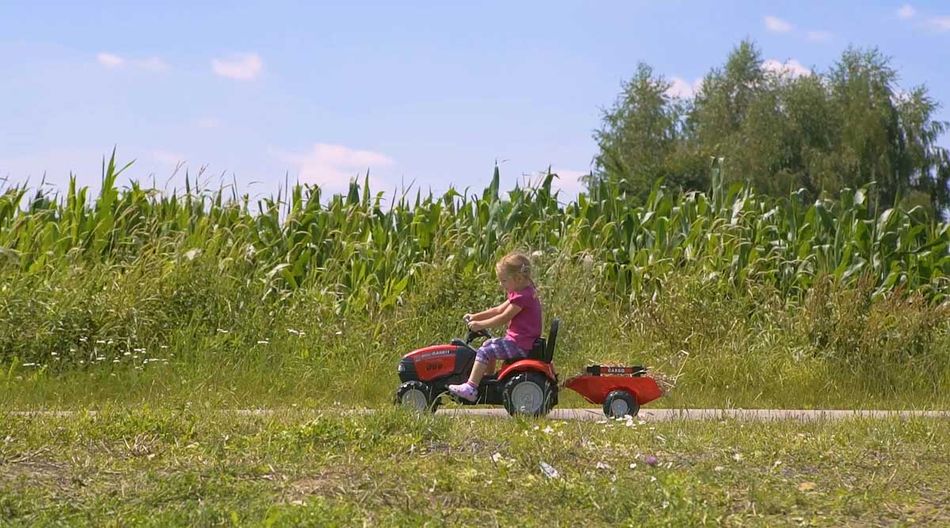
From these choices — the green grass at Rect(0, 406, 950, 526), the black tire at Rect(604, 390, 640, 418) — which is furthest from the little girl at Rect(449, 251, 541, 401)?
the green grass at Rect(0, 406, 950, 526)

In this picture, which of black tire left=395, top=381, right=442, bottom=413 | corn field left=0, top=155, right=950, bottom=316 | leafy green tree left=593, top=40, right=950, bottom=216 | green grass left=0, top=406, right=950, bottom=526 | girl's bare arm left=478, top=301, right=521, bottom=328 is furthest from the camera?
leafy green tree left=593, top=40, right=950, bottom=216

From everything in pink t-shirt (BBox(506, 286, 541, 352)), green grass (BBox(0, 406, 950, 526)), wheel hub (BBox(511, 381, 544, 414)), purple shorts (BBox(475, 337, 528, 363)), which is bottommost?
green grass (BBox(0, 406, 950, 526))

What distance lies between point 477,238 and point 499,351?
5780 millimetres

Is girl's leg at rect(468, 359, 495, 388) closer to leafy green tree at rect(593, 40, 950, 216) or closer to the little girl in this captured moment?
the little girl

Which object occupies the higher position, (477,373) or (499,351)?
(499,351)

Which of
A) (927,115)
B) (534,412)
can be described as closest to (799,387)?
(534,412)

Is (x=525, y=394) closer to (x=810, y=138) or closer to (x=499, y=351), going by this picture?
(x=499, y=351)

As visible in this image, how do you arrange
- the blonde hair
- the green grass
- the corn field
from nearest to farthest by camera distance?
the green grass < the blonde hair < the corn field

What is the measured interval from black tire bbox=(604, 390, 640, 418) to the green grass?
44.8 inches

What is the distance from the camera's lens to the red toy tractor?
8891mm

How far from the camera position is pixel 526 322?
9070 millimetres

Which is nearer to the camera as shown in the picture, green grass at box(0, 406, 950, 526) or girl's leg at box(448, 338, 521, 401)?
green grass at box(0, 406, 950, 526)

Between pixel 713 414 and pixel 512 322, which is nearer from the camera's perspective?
pixel 512 322

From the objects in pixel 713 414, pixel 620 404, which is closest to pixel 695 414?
pixel 713 414
